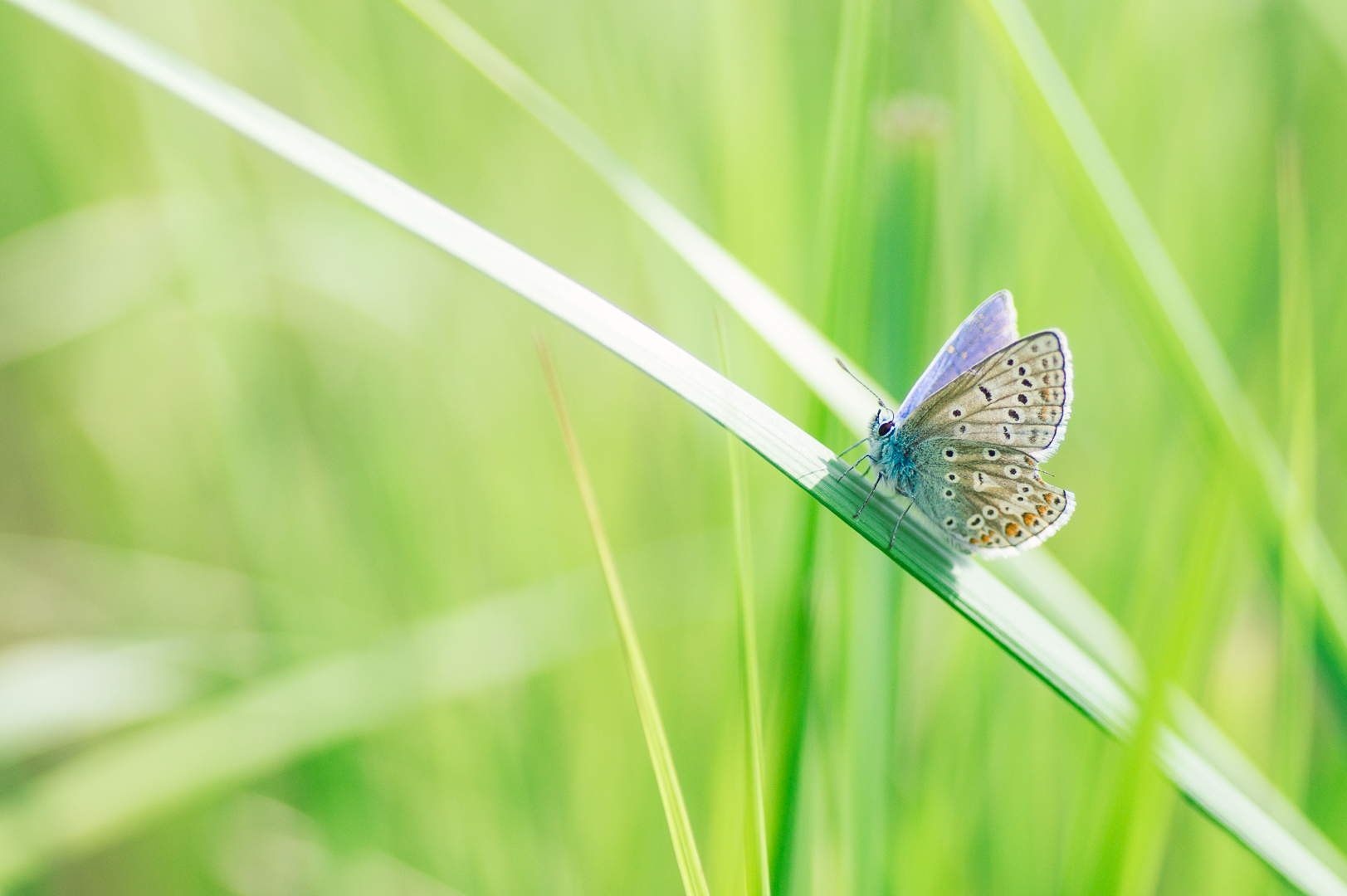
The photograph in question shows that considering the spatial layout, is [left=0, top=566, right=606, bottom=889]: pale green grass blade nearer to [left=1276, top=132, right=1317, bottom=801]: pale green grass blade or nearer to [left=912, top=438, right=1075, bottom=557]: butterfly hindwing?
[left=912, top=438, right=1075, bottom=557]: butterfly hindwing

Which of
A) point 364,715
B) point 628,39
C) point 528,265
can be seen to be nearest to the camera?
point 528,265

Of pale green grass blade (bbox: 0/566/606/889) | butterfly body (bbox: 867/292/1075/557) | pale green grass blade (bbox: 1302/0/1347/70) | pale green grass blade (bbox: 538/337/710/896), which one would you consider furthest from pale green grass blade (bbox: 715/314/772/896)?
pale green grass blade (bbox: 1302/0/1347/70)

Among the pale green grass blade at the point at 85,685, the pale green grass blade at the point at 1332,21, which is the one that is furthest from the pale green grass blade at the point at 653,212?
the pale green grass blade at the point at 1332,21

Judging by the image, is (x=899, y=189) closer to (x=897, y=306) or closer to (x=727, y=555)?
(x=897, y=306)

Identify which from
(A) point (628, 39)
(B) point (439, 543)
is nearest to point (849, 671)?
(B) point (439, 543)

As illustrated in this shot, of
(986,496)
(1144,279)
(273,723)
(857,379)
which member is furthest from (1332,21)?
(273,723)

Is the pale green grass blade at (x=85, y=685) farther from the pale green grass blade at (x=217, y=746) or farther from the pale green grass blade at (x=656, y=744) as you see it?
the pale green grass blade at (x=656, y=744)

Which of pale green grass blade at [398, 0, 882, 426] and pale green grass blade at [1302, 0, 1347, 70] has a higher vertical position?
pale green grass blade at [1302, 0, 1347, 70]

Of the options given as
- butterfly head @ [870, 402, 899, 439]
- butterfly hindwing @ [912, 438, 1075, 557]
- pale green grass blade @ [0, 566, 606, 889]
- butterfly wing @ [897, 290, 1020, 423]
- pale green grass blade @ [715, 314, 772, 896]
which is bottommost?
pale green grass blade @ [715, 314, 772, 896]
